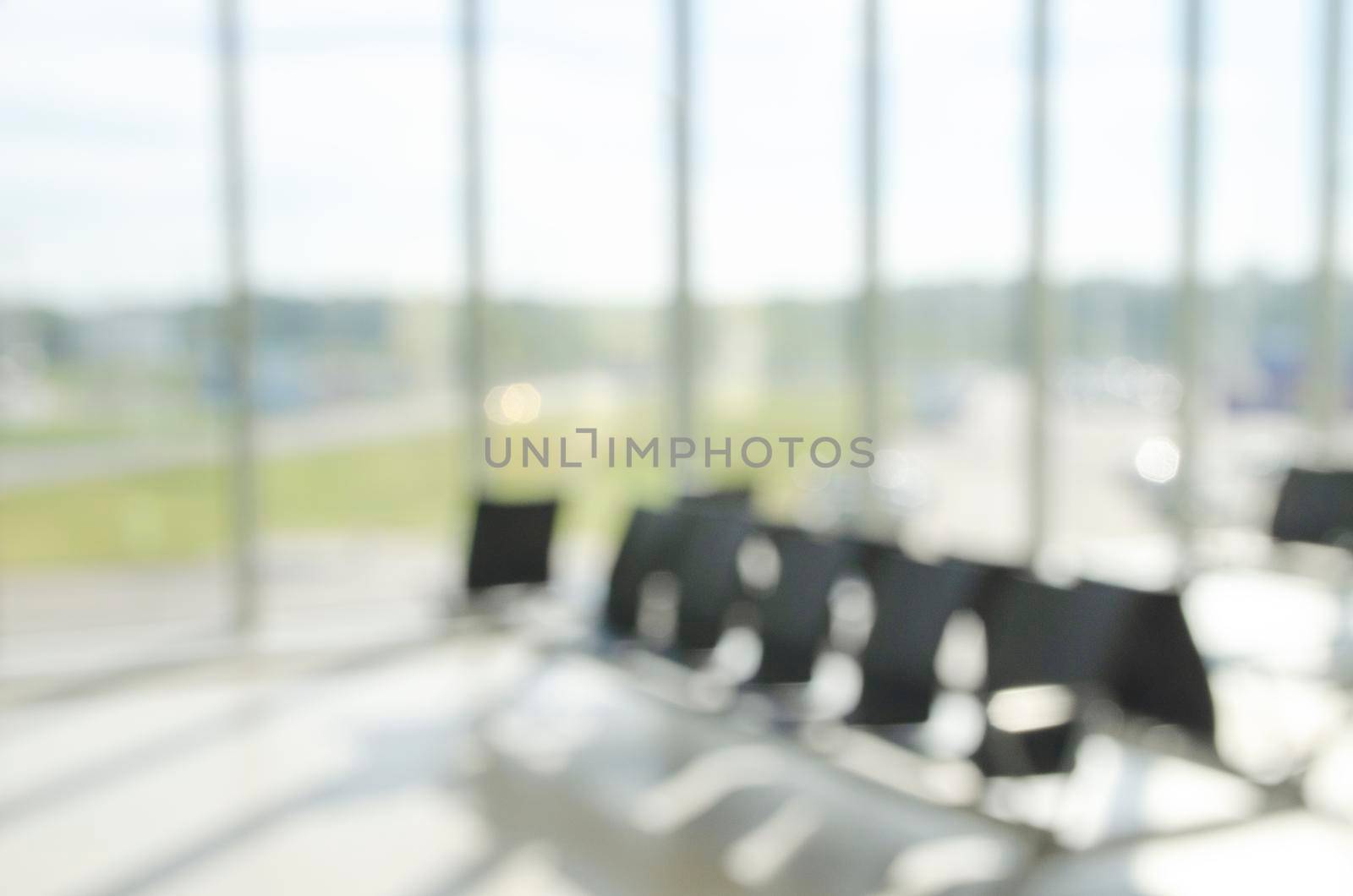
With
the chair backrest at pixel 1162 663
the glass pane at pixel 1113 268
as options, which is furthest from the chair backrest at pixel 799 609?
the glass pane at pixel 1113 268

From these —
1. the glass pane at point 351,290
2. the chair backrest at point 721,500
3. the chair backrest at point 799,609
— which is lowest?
the chair backrest at point 799,609

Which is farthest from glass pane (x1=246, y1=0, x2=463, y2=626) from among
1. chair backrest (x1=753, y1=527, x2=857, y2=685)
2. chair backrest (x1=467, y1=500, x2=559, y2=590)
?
chair backrest (x1=753, y1=527, x2=857, y2=685)

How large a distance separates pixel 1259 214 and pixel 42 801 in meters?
7.63

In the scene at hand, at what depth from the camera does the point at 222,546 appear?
6500mm

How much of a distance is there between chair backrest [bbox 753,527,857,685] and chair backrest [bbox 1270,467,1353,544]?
11.0ft

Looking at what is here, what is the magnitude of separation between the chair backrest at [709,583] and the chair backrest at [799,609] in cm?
25

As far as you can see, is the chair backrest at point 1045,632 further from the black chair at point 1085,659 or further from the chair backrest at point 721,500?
the chair backrest at point 721,500

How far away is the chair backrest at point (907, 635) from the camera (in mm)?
3910

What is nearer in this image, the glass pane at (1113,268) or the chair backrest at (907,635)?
the chair backrest at (907,635)

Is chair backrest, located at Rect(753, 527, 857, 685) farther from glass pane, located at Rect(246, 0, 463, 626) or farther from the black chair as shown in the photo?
glass pane, located at Rect(246, 0, 463, 626)

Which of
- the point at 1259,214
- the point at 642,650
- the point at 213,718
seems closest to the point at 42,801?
the point at 213,718

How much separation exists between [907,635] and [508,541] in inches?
97.0

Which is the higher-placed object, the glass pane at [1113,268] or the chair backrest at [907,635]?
the glass pane at [1113,268]

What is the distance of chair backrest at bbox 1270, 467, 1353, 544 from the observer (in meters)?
6.45
